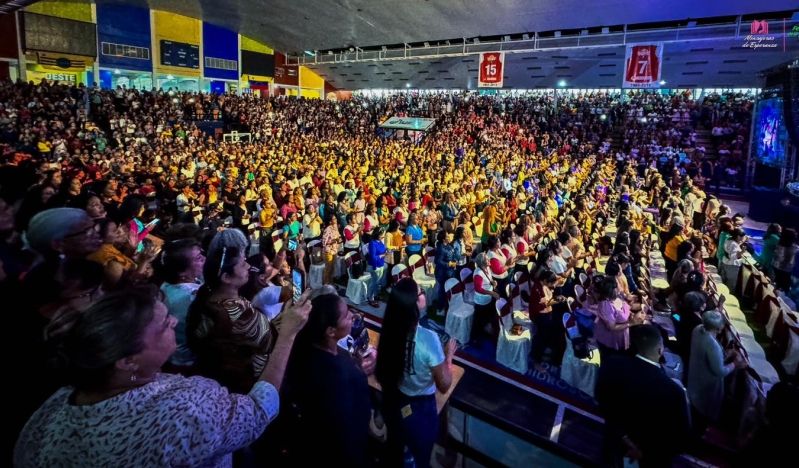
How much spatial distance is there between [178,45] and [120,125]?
1112cm

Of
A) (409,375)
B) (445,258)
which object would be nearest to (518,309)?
(445,258)

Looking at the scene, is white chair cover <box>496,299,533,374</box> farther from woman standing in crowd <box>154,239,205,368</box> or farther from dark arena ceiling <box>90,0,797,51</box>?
dark arena ceiling <box>90,0,797,51</box>

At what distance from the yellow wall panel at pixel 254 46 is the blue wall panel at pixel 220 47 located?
588mm

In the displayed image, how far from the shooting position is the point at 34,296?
1.92 m

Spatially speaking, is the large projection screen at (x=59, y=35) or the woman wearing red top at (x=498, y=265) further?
the large projection screen at (x=59, y=35)

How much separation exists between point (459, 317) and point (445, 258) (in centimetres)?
91

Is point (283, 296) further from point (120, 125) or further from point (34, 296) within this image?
point (120, 125)

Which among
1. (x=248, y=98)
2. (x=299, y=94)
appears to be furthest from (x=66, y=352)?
(x=299, y=94)

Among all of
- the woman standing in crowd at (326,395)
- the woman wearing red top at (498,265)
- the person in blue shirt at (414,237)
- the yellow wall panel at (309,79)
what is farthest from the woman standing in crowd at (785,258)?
the yellow wall panel at (309,79)

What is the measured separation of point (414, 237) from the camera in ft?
22.1

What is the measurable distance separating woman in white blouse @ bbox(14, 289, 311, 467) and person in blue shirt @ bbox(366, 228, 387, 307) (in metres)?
5.08

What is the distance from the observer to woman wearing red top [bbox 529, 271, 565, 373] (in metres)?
4.71

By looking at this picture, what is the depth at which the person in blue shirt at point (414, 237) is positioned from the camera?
6.72 meters

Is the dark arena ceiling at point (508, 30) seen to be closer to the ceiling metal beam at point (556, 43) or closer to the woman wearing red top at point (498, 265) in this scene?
the ceiling metal beam at point (556, 43)
